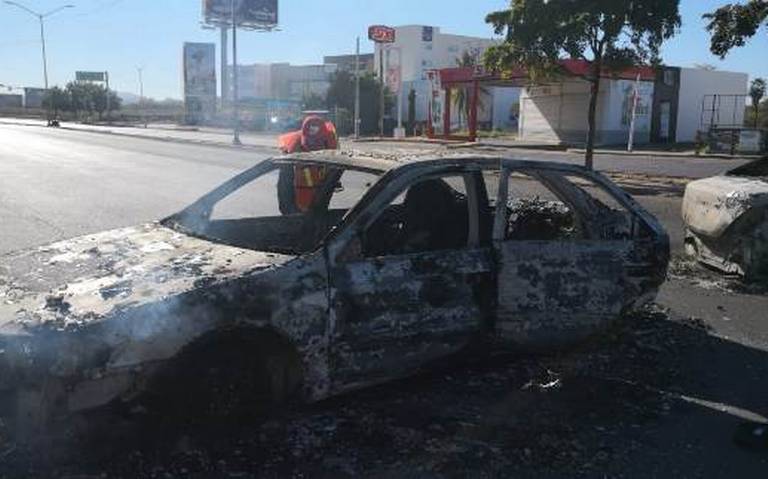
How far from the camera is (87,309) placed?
3.74 m

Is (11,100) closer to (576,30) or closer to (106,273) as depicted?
(576,30)

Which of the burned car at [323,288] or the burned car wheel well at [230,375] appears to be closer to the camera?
the burned car at [323,288]

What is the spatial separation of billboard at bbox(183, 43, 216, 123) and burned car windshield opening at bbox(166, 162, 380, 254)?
85040 mm

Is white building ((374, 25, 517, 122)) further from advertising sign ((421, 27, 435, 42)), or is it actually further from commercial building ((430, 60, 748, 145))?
commercial building ((430, 60, 748, 145))

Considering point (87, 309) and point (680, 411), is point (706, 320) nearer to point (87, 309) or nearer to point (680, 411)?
point (680, 411)

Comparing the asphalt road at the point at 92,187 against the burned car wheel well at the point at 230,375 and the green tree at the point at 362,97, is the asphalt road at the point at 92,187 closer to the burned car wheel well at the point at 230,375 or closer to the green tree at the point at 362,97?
the burned car wheel well at the point at 230,375

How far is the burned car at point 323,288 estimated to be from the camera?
363cm

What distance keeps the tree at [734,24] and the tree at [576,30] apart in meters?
1.23

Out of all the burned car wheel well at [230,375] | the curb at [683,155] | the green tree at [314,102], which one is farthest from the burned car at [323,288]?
the green tree at [314,102]

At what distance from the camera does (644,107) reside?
43.8m

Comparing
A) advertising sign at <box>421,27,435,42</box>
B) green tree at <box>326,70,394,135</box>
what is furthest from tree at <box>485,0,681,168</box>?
advertising sign at <box>421,27,435,42</box>

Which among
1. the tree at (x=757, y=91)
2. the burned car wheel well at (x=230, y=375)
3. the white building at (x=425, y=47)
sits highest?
the white building at (x=425, y=47)

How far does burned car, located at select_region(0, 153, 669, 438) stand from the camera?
11.9ft

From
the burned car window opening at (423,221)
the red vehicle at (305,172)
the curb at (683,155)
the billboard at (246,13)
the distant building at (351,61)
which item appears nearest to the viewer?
the burned car window opening at (423,221)
